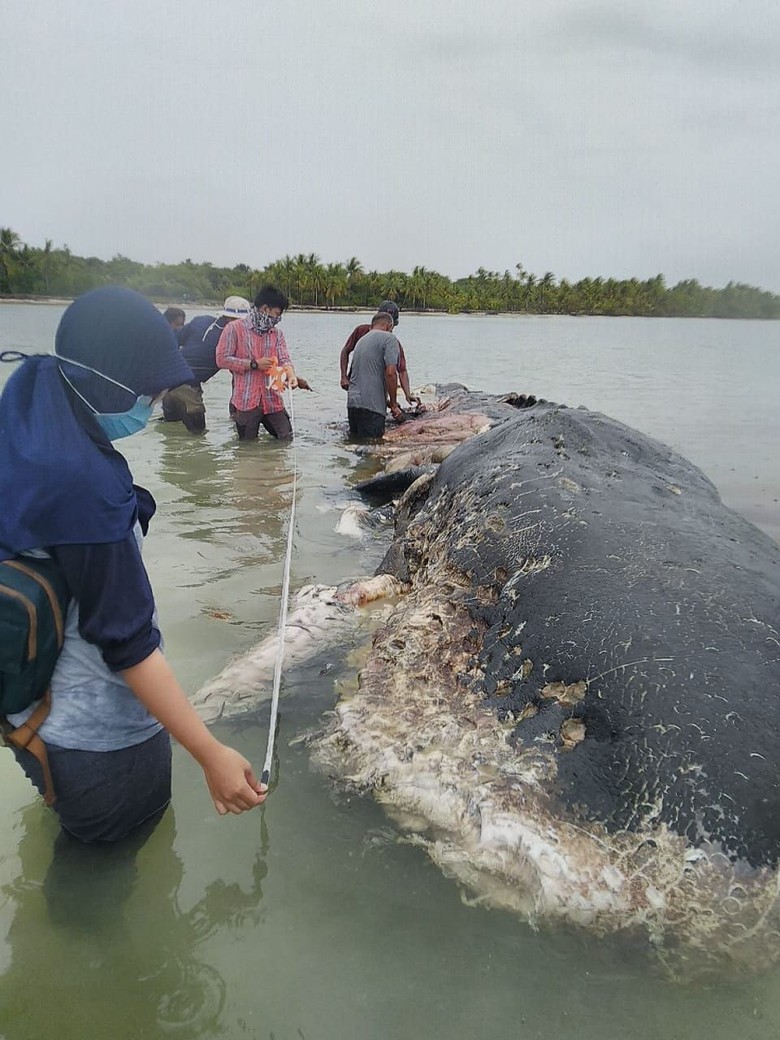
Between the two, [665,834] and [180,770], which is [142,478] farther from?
[665,834]

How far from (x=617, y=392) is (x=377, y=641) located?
720 inches

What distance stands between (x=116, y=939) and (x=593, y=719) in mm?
1642

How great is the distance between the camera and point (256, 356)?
988 cm

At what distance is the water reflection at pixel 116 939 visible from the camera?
186 cm

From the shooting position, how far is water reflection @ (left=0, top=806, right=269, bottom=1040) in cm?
186

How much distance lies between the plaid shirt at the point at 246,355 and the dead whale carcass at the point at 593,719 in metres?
6.91

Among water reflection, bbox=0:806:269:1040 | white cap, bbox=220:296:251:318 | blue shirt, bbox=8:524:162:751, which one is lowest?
water reflection, bbox=0:806:269:1040

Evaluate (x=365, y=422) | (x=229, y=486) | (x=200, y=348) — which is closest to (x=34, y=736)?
(x=229, y=486)

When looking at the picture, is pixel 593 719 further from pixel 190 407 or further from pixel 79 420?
pixel 190 407

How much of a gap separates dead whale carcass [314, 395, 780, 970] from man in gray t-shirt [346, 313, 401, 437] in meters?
7.40

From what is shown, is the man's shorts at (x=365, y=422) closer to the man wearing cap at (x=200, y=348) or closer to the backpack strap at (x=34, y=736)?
the man wearing cap at (x=200, y=348)

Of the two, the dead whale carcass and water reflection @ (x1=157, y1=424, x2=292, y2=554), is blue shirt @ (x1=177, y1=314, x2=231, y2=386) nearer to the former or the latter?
water reflection @ (x1=157, y1=424, x2=292, y2=554)

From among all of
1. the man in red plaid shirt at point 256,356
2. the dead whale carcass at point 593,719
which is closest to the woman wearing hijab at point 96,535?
the dead whale carcass at point 593,719

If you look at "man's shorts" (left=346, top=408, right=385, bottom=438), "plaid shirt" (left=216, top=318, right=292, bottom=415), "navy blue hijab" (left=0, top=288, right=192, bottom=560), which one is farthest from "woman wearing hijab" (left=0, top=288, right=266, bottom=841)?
"man's shorts" (left=346, top=408, right=385, bottom=438)
